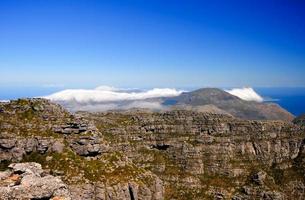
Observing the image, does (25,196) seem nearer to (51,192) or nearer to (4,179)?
(51,192)

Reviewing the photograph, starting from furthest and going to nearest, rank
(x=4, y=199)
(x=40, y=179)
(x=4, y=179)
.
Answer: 1. (x=4, y=179)
2. (x=40, y=179)
3. (x=4, y=199)

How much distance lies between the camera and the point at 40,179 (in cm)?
7994

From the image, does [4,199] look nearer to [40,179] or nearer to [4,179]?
[40,179]

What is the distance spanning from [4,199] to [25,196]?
342 centimetres

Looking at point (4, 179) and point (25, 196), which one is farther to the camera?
point (4, 179)

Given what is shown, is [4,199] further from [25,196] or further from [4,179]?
[4,179]

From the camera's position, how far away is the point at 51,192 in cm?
7700

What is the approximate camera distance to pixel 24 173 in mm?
88562

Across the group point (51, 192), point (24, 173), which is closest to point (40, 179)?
point (51, 192)

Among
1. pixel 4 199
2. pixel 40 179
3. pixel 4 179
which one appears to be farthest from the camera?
pixel 4 179

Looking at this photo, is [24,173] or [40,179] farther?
[24,173]

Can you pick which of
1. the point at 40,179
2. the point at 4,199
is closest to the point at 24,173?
the point at 40,179

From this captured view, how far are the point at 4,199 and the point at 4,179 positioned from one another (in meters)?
14.0

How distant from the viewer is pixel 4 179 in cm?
8625
